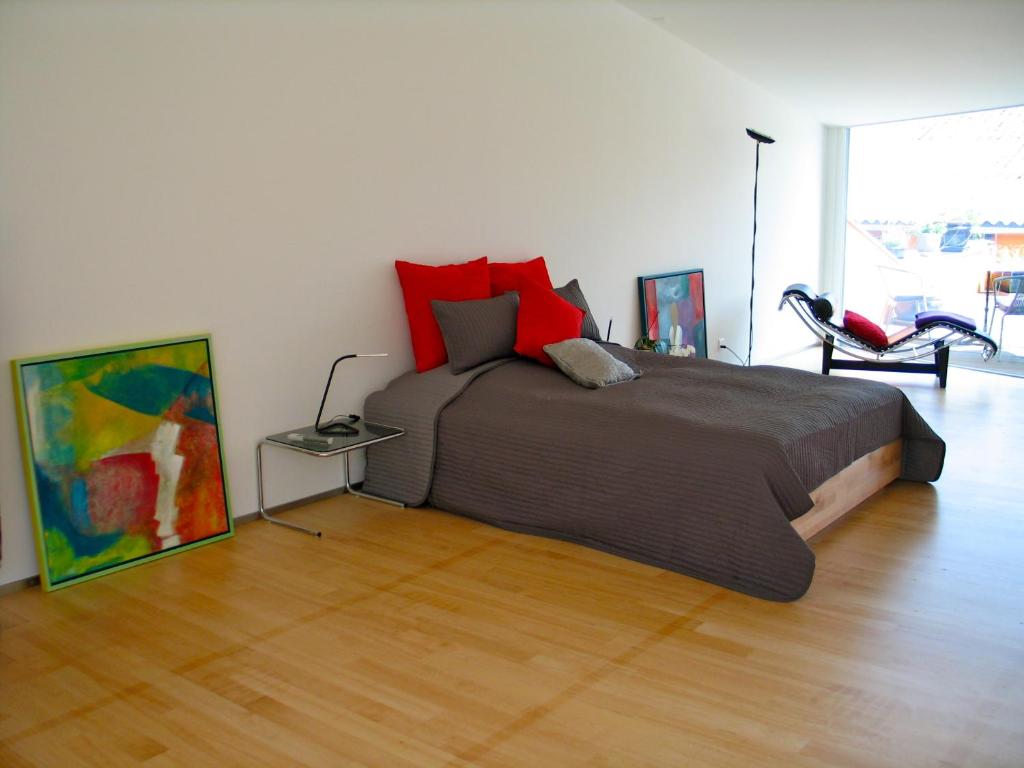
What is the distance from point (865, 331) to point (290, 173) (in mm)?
4831

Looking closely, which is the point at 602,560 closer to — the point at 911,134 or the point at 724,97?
the point at 724,97

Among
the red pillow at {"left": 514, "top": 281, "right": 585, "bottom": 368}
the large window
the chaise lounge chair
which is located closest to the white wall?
the red pillow at {"left": 514, "top": 281, "right": 585, "bottom": 368}

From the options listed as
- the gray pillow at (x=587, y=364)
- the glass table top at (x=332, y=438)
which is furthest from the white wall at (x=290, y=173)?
the gray pillow at (x=587, y=364)

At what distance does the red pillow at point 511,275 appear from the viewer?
460 centimetres

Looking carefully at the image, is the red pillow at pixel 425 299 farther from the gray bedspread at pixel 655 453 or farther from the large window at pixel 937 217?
the large window at pixel 937 217

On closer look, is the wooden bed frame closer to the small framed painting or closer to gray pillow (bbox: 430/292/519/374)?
gray pillow (bbox: 430/292/519/374)

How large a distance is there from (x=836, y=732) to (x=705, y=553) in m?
0.99

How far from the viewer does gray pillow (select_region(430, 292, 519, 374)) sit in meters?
4.17

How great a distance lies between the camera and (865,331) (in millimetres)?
6895

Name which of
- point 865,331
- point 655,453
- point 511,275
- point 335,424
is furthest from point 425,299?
point 865,331

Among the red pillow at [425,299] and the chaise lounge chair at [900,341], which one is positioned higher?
the red pillow at [425,299]

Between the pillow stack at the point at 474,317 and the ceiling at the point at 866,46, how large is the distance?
2288 mm

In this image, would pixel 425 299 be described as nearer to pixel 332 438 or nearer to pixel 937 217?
pixel 332 438

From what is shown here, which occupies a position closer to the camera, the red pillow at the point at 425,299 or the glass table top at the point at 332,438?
the glass table top at the point at 332,438
